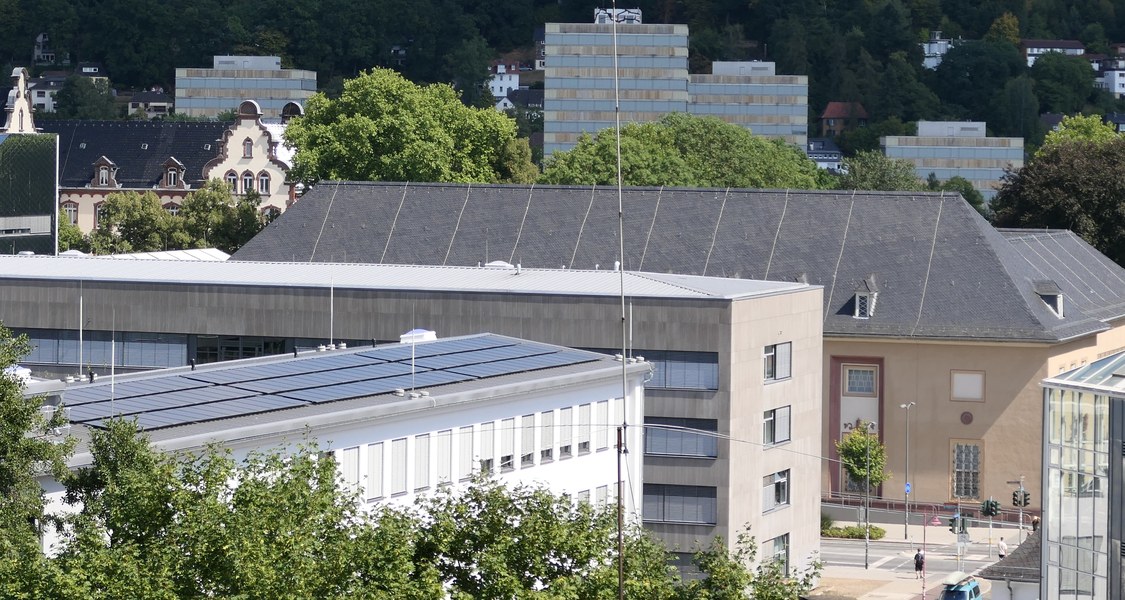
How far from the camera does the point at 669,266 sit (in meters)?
85.4

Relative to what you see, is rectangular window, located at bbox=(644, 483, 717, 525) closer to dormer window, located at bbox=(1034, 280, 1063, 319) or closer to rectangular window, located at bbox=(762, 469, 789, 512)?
rectangular window, located at bbox=(762, 469, 789, 512)

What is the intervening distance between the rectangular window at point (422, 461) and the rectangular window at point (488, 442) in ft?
5.80

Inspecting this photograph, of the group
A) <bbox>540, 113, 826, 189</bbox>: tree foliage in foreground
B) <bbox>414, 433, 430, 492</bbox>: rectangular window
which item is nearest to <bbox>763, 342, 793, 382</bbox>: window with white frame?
<bbox>414, 433, 430, 492</bbox>: rectangular window

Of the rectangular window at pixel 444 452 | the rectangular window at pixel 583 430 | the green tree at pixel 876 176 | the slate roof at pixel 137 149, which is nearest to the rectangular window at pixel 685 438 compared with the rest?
the rectangular window at pixel 583 430

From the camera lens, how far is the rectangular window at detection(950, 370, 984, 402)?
274ft

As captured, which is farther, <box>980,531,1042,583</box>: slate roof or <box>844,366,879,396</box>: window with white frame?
<box>844,366,879,396</box>: window with white frame

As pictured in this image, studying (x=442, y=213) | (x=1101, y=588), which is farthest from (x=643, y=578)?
(x=442, y=213)

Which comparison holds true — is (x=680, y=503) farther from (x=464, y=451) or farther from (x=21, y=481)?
(x=21, y=481)

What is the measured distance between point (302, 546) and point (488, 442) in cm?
1885

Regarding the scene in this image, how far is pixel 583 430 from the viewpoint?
5197cm

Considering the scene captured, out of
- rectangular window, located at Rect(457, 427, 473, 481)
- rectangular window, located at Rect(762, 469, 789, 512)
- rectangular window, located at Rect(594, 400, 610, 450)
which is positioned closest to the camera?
rectangular window, located at Rect(457, 427, 473, 481)

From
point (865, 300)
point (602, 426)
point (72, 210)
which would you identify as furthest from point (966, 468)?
point (72, 210)

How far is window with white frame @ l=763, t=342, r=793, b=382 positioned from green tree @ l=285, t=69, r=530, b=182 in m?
51.0

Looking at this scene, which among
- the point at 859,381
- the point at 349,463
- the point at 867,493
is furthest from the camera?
the point at 859,381
